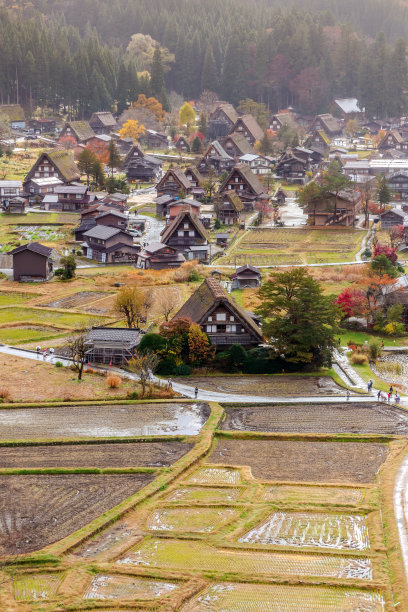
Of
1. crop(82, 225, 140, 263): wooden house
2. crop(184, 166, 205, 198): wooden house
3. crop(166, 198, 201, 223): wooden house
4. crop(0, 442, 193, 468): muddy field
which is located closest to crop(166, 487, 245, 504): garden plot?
A: crop(0, 442, 193, 468): muddy field


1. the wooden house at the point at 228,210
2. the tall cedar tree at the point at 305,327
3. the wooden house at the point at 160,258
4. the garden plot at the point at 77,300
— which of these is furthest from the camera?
the wooden house at the point at 228,210

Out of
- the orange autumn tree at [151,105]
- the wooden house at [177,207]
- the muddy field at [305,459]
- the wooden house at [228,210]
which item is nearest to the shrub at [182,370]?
the muddy field at [305,459]

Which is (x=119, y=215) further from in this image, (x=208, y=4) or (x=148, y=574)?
(x=208, y=4)

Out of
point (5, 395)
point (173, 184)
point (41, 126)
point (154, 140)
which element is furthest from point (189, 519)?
point (41, 126)

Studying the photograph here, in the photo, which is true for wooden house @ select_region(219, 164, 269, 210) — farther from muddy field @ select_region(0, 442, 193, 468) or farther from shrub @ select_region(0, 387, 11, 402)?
muddy field @ select_region(0, 442, 193, 468)

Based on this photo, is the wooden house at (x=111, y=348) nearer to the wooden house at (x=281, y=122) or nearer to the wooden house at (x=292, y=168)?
the wooden house at (x=292, y=168)

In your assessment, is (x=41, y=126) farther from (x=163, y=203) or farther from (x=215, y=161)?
(x=163, y=203)

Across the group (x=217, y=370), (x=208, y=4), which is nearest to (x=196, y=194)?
(x=217, y=370)
